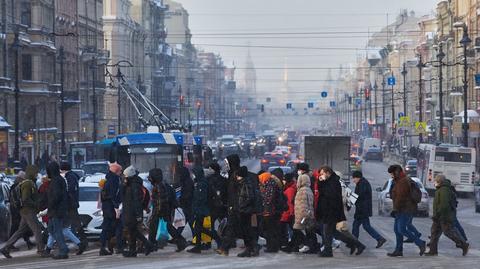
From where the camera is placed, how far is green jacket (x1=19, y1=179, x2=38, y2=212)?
84.8ft

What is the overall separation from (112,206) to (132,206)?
94 centimetres

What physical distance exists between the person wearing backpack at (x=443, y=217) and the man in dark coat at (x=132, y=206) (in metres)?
5.35

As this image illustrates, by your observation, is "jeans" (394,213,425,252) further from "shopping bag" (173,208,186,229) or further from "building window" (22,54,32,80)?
"building window" (22,54,32,80)

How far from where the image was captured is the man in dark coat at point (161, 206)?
2564 centimetres

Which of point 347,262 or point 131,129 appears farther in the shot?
point 131,129

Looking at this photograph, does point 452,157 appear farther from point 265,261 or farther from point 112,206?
point 265,261

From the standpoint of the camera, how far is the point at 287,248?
25953mm

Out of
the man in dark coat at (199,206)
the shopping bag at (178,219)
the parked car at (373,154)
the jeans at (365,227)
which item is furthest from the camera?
the parked car at (373,154)

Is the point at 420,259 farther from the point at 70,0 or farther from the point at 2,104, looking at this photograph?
the point at 70,0

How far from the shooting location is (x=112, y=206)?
2553 centimetres

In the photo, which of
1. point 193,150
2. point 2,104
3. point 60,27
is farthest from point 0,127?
point 60,27

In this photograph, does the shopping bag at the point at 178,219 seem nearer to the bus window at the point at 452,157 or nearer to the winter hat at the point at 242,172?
the winter hat at the point at 242,172

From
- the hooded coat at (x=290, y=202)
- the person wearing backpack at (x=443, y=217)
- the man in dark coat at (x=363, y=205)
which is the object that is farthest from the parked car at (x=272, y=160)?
the person wearing backpack at (x=443, y=217)

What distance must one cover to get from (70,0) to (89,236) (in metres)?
73.7
